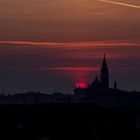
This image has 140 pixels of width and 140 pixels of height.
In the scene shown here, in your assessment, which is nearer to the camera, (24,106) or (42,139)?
(42,139)

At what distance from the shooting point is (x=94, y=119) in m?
53.6

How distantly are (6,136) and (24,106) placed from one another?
4.68 m

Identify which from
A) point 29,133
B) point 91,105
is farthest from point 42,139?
point 91,105

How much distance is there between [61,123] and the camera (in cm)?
5306

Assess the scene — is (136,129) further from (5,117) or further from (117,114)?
(5,117)

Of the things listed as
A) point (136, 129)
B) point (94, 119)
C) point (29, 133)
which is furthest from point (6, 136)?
point (136, 129)

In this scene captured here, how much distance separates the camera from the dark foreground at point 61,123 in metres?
52.2

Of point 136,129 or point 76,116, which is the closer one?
point 76,116

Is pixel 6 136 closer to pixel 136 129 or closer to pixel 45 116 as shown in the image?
pixel 45 116

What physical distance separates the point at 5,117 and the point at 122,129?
20.3ft

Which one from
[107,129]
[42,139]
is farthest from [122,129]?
[42,139]

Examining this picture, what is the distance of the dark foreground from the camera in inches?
2053

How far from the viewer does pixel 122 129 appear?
55.2 metres

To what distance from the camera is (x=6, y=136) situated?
52.2 metres
